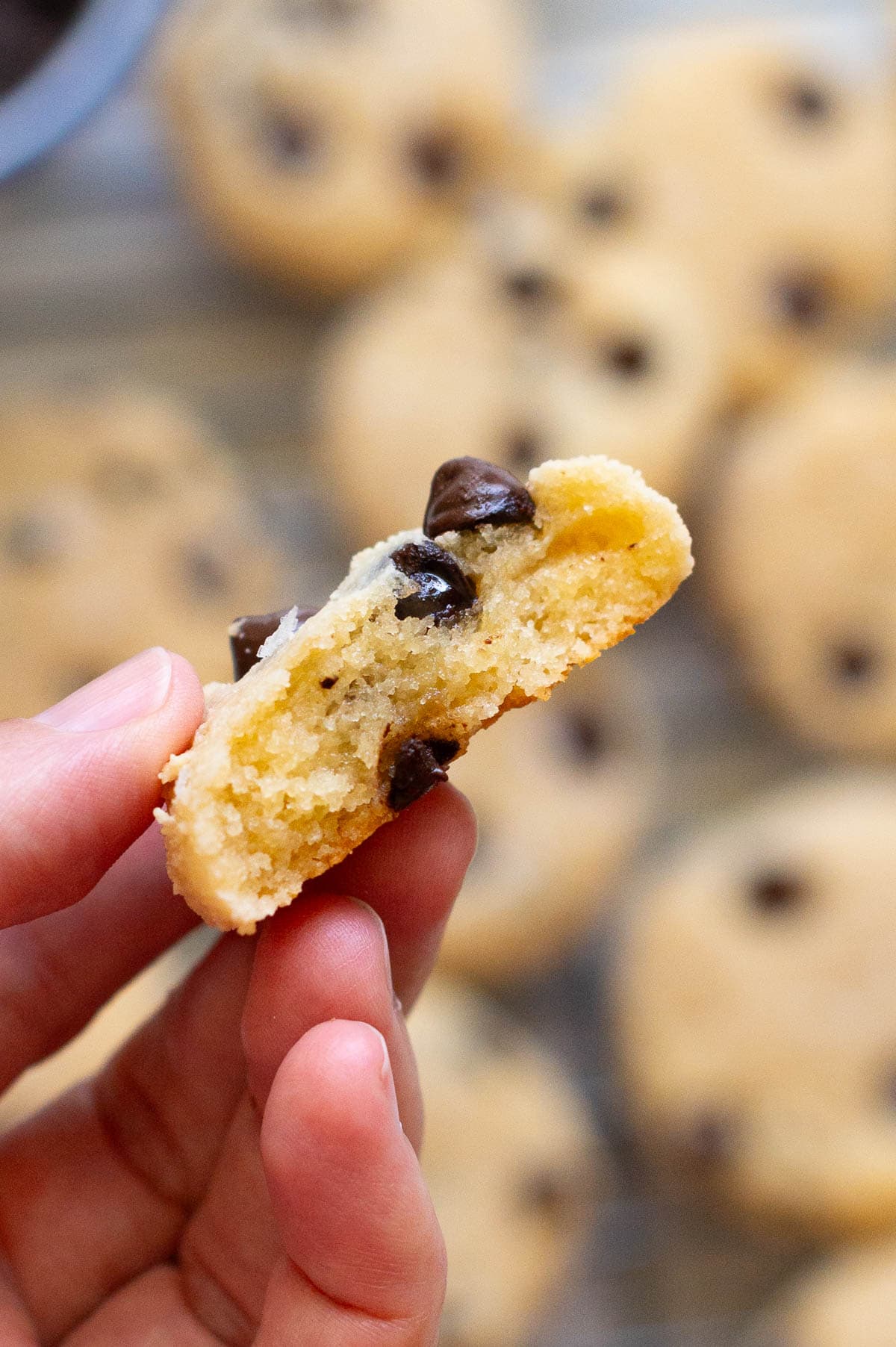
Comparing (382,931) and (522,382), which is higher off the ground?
(522,382)

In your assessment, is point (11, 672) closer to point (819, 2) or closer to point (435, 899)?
point (435, 899)

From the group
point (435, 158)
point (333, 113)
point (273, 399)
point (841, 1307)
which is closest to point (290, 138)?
point (333, 113)

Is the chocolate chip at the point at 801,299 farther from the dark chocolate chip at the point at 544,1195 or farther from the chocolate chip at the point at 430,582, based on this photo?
the dark chocolate chip at the point at 544,1195

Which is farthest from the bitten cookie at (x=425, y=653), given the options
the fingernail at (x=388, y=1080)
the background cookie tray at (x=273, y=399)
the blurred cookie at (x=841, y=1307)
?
the blurred cookie at (x=841, y=1307)

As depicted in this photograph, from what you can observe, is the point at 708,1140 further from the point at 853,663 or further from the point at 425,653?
the point at 425,653

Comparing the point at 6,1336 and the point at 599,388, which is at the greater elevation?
the point at 599,388

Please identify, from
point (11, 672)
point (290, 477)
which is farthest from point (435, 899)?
point (290, 477)

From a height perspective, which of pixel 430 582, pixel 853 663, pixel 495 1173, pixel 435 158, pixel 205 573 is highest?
pixel 435 158
